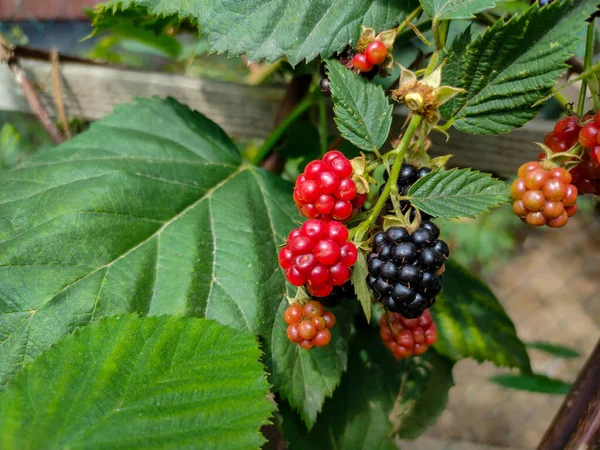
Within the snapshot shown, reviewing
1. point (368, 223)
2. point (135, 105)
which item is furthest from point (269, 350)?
point (135, 105)

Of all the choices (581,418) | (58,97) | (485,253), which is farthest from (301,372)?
(485,253)

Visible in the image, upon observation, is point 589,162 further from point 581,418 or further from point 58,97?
point 58,97

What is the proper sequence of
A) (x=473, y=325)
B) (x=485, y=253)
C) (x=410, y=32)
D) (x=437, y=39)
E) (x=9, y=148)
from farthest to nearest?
(x=485, y=253) < (x=9, y=148) < (x=473, y=325) < (x=410, y=32) < (x=437, y=39)

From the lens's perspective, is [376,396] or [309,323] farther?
[376,396]

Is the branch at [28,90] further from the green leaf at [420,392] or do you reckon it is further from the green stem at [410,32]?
the green leaf at [420,392]

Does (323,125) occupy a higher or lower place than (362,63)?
lower

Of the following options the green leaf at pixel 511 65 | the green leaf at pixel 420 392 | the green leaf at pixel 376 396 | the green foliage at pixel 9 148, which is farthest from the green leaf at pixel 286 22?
the green foliage at pixel 9 148

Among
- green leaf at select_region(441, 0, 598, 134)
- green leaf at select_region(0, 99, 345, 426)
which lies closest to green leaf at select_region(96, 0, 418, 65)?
green leaf at select_region(441, 0, 598, 134)
